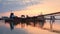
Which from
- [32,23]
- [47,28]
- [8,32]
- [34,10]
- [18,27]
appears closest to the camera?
[47,28]

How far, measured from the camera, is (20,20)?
257 cm

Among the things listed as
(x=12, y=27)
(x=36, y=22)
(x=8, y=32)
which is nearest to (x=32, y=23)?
(x=36, y=22)

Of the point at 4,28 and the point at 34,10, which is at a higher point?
the point at 34,10

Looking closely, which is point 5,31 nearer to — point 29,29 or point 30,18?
point 29,29

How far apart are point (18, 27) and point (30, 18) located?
1.24 feet

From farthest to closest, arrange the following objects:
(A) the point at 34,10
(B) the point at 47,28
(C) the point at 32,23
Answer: (A) the point at 34,10
(C) the point at 32,23
(B) the point at 47,28

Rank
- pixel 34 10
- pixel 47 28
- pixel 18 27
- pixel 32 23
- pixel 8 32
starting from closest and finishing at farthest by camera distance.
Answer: pixel 47 28 → pixel 32 23 → pixel 18 27 → pixel 8 32 → pixel 34 10

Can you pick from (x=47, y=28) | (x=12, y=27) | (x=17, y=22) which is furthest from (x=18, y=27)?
(x=47, y=28)

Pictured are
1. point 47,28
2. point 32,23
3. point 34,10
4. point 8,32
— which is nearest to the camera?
point 47,28

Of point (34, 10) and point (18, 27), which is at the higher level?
point (34, 10)

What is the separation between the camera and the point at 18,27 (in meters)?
2.87

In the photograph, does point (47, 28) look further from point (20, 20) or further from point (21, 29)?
point (21, 29)

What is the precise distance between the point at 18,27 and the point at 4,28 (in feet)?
1.32

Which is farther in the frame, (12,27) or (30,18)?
(12,27)
